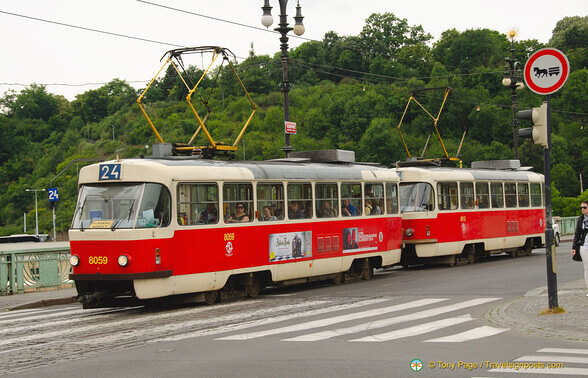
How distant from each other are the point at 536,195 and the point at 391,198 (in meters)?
10.4

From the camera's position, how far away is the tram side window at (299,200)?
18.0 metres

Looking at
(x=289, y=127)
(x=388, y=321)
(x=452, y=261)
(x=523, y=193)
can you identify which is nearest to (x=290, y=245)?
(x=289, y=127)

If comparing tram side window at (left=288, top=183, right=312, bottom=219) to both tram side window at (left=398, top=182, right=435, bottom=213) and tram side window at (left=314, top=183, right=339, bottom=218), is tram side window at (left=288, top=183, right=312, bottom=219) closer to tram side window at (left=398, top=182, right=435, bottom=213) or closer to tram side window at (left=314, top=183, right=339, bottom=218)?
tram side window at (left=314, top=183, right=339, bottom=218)

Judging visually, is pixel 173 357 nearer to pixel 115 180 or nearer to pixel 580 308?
pixel 115 180

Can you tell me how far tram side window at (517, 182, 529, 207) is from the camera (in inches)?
1141

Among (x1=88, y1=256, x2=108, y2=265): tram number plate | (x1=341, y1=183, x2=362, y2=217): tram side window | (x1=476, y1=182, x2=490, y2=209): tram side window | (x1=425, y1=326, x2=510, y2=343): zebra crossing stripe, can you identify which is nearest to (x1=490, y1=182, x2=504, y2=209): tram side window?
(x1=476, y1=182, x2=490, y2=209): tram side window

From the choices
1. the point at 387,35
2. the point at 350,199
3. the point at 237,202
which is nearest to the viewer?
the point at 237,202

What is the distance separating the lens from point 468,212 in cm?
2562

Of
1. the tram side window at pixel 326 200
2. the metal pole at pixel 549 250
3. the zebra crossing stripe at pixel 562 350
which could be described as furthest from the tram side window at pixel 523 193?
the zebra crossing stripe at pixel 562 350

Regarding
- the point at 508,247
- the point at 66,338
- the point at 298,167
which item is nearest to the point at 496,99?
the point at 508,247

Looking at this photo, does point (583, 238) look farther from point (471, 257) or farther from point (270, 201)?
point (471, 257)

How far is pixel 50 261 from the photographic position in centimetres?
2061

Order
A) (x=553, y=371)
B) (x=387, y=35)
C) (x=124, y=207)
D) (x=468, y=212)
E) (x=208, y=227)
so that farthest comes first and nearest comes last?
(x=387, y=35)
(x=468, y=212)
(x=208, y=227)
(x=124, y=207)
(x=553, y=371)

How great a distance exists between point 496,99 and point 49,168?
87.6m
